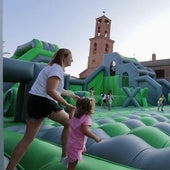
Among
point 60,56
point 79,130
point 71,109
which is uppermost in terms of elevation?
point 60,56

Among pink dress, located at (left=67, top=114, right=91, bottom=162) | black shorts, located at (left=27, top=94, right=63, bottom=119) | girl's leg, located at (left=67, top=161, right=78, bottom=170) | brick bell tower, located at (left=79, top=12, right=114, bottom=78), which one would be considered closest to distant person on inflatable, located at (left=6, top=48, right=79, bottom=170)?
black shorts, located at (left=27, top=94, right=63, bottom=119)

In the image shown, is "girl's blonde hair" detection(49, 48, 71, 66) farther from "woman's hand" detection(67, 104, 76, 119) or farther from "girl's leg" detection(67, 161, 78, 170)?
"girl's leg" detection(67, 161, 78, 170)

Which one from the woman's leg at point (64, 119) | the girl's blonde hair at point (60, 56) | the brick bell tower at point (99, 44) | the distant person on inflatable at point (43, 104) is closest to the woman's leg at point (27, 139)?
the distant person on inflatable at point (43, 104)

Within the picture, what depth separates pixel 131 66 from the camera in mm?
20578

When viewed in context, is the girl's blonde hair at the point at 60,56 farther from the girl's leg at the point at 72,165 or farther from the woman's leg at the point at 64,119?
the girl's leg at the point at 72,165

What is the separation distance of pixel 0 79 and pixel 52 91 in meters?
0.52

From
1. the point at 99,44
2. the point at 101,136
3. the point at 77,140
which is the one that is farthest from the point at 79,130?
the point at 99,44

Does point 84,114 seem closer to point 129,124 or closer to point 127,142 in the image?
point 127,142

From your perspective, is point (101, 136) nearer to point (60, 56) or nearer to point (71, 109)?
point (71, 109)

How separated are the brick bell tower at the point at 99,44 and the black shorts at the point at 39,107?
3271 centimetres

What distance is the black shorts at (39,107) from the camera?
2160mm

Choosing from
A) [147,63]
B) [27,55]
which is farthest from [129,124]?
[147,63]

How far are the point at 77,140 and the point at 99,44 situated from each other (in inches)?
1340

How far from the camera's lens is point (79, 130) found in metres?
2.11
